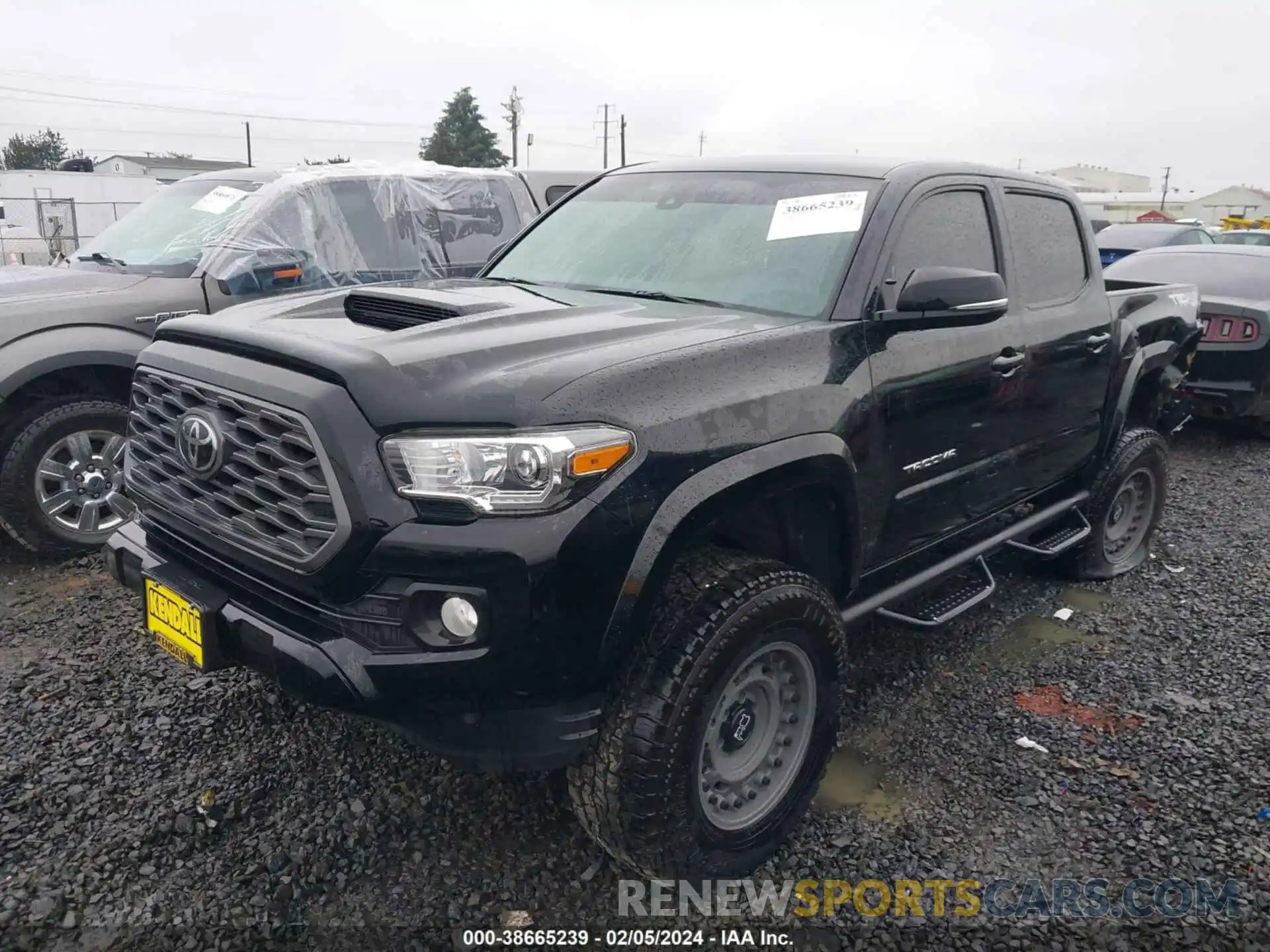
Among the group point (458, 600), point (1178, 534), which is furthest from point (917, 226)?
point (1178, 534)

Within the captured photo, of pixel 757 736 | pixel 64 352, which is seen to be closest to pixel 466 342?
pixel 757 736

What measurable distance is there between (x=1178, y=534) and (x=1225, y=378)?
257 centimetres

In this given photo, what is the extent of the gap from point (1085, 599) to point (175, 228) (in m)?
5.43

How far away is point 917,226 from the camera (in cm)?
324

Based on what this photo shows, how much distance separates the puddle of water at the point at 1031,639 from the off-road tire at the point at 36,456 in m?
4.15

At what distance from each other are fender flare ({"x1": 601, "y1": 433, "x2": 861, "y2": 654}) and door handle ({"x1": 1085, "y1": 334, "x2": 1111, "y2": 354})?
1.98m

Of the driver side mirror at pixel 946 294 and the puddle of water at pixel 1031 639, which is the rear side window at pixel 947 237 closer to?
the driver side mirror at pixel 946 294

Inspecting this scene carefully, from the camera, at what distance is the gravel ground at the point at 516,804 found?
8.11 ft

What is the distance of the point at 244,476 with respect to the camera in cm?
237

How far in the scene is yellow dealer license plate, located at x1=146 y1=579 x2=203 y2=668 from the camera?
2453 millimetres

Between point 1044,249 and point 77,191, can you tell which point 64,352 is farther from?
point 77,191

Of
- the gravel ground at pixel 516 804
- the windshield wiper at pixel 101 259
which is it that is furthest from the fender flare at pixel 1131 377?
the windshield wiper at pixel 101 259

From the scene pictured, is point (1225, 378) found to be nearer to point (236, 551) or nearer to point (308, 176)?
point (308, 176)

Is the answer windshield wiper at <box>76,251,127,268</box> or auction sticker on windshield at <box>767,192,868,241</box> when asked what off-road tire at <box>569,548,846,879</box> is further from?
windshield wiper at <box>76,251,127,268</box>
